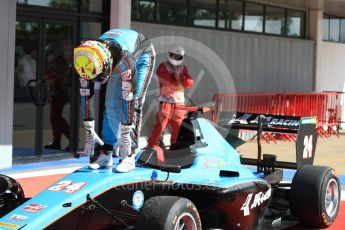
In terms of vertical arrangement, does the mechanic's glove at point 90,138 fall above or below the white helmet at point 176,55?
below

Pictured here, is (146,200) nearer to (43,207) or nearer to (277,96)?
(43,207)

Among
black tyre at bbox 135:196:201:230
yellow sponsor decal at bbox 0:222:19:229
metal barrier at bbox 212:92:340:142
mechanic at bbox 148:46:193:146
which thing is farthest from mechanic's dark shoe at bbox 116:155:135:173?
metal barrier at bbox 212:92:340:142

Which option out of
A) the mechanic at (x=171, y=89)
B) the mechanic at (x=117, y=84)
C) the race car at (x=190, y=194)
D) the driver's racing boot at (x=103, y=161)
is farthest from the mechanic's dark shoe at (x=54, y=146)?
the driver's racing boot at (x=103, y=161)

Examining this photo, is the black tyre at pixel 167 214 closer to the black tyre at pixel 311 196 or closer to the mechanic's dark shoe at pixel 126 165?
the mechanic's dark shoe at pixel 126 165

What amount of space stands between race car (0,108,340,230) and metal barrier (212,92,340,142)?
7.22 metres

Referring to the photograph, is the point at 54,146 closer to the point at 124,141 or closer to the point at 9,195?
the point at 9,195

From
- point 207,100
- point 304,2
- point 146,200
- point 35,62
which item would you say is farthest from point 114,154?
point 304,2

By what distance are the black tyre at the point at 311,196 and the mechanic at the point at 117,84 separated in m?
1.72

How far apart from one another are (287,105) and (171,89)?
234 inches

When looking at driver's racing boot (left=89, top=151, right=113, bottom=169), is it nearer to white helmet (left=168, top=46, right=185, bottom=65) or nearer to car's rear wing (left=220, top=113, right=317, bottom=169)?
car's rear wing (left=220, top=113, right=317, bottom=169)

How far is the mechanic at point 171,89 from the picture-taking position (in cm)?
1087

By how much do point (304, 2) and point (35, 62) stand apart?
910 centimetres

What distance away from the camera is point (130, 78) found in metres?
5.34

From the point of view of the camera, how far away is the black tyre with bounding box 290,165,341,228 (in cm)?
627
